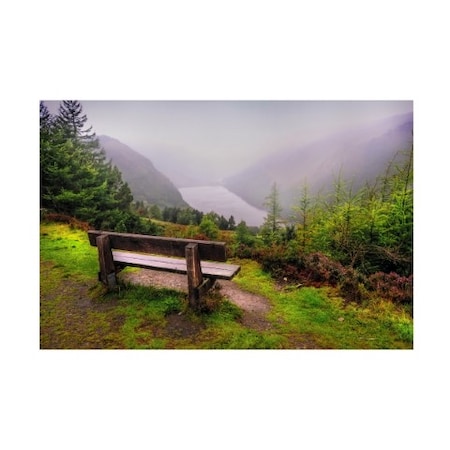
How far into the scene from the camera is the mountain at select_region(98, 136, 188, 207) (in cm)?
686

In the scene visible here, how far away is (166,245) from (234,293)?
1.63 metres

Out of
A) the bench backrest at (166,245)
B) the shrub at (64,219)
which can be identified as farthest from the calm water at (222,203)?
the bench backrest at (166,245)

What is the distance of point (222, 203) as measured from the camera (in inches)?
284

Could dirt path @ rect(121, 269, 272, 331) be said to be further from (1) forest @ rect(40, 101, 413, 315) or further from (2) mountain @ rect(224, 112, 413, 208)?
(2) mountain @ rect(224, 112, 413, 208)

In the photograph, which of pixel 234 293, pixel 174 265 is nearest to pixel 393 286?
pixel 234 293

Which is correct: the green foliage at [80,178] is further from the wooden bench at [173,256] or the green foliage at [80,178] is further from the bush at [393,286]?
the bush at [393,286]

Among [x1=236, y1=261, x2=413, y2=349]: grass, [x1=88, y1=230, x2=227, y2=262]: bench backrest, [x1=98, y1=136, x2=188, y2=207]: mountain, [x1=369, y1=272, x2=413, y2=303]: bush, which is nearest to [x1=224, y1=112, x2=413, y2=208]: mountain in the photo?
[x1=98, y1=136, x2=188, y2=207]: mountain

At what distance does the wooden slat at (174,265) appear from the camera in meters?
4.47

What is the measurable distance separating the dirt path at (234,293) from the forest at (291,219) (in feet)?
3.12

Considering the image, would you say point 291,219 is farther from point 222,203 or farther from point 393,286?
point 393,286

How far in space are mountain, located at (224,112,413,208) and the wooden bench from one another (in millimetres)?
2681

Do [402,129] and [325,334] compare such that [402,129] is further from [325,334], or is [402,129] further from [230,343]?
[230,343]
